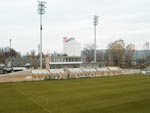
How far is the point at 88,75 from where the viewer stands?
234 feet

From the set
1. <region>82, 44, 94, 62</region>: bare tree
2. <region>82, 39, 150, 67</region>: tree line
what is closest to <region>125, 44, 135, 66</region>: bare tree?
<region>82, 39, 150, 67</region>: tree line

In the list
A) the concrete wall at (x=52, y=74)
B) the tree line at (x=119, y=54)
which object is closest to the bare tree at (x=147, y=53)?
the tree line at (x=119, y=54)

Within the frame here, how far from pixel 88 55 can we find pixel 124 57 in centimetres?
2213

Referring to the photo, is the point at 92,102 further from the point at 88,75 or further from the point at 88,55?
the point at 88,55

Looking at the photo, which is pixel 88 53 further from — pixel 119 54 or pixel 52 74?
pixel 52 74

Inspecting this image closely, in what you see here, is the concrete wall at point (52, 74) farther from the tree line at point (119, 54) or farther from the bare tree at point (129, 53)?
the bare tree at point (129, 53)

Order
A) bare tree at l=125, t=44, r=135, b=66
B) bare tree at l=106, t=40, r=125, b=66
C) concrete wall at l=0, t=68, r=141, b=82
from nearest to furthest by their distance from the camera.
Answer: concrete wall at l=0, t=68, r=141, b=82, bare tree at l=106, t=40, r=125, b=66, bare tree at l=125, t=44, r=135, b=66

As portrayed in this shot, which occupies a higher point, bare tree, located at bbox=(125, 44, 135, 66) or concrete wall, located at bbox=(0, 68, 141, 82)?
bare tree, located at bbox=(125, 44, 135, 66)

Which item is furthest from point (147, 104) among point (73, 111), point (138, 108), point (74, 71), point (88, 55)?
point (88, 55)

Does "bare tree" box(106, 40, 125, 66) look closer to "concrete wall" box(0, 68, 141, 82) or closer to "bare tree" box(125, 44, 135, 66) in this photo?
"bare tree" box(125, 44, 135, 66)

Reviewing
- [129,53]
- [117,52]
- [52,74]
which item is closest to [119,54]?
[117,52]

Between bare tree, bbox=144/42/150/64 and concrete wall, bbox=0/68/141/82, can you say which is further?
bare tree, bbox=144/42/150/64

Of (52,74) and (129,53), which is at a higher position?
(129,53)

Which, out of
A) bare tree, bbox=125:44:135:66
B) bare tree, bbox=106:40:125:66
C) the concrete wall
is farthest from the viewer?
bare tree, bbox=125:44:135:66
